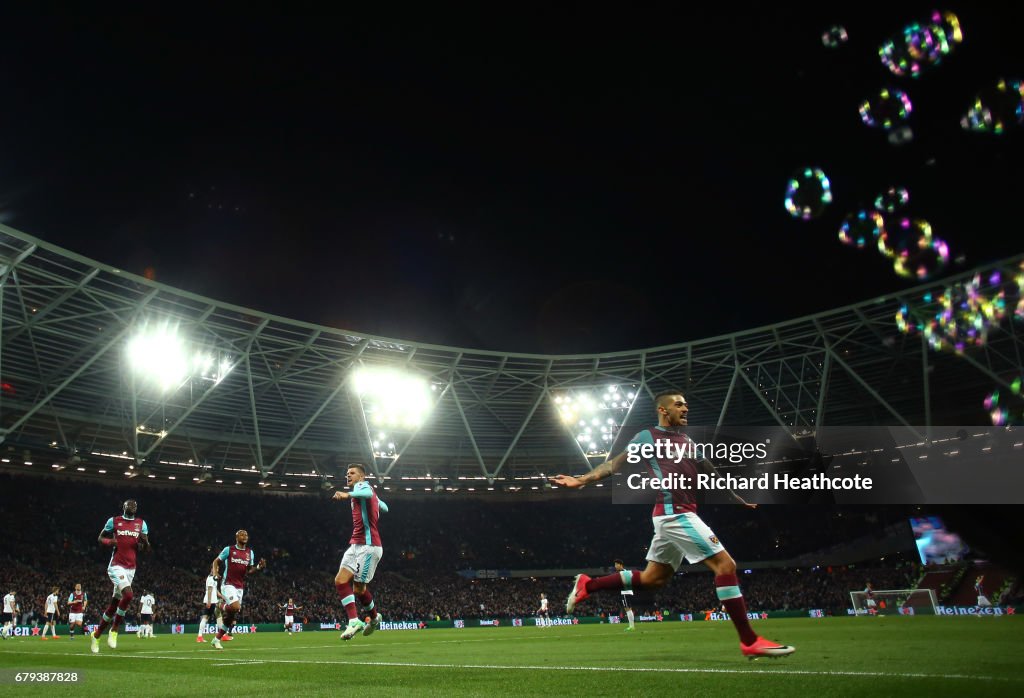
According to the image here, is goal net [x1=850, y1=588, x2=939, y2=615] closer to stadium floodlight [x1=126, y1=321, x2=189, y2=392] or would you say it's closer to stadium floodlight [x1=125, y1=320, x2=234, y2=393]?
stadium floodlight [x1=125, y1=320, x2=234, y2=393]

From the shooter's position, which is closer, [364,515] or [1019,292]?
[364,515]

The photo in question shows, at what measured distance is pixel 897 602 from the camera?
35.8 meters

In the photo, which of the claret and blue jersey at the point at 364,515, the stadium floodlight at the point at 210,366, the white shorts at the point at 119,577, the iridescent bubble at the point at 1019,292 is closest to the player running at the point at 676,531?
the claret and blue jersey at the point at 364,515

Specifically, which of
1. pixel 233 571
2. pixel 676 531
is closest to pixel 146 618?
pixel 233 571

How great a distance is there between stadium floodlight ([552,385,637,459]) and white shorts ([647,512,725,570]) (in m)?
36.8

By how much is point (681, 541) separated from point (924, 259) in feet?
44.1

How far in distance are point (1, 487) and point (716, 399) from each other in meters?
42.9

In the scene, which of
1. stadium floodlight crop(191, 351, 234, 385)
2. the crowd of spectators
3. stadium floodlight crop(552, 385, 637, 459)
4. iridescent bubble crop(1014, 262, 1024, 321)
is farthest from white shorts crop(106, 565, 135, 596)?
iridescent bubble crop(1014, 262, 1024, 321)

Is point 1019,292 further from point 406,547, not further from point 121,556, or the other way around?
point 406,547

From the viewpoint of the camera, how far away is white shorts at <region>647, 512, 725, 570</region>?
Answer: 6223 mm

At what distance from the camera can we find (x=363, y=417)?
39938mm

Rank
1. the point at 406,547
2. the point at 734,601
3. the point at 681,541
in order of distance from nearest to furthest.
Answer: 1. the point at 734,601
2. the point at 681,541
3. the point at 406,547

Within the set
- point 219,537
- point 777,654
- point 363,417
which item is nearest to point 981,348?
point 363,417

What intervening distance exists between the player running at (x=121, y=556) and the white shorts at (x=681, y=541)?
10409mm
